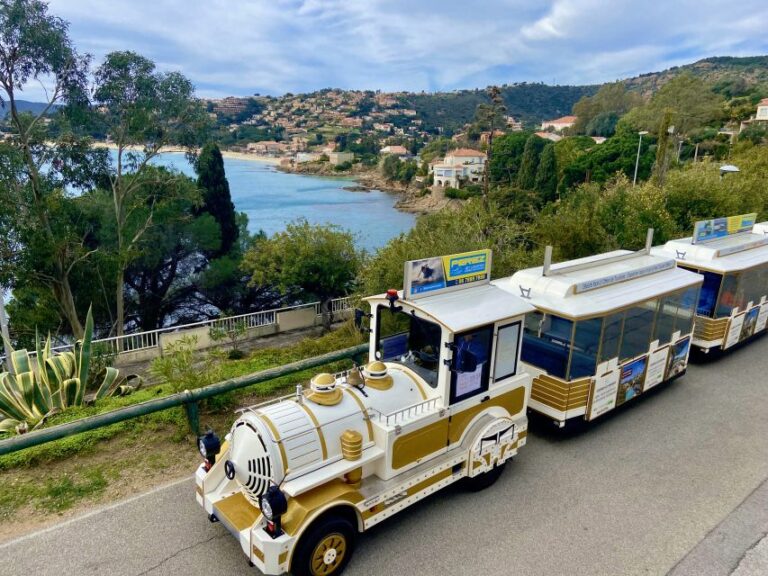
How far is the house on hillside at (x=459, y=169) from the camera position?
85750 millimetres

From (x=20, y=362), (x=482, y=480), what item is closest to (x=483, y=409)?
(x=482, y=480)

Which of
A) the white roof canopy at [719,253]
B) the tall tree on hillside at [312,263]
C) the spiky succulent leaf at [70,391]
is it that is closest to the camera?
the spiky succulent leaf at [70,391]

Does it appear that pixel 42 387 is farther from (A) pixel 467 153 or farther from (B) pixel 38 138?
(A) pixel 467 153

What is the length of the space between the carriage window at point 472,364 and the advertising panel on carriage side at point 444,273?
669 millimetres

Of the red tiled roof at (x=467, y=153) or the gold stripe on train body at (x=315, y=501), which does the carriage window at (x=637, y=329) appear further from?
the red tiled roof at (x=467, y=153)

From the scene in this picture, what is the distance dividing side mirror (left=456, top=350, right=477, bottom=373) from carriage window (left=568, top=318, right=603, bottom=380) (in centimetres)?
233

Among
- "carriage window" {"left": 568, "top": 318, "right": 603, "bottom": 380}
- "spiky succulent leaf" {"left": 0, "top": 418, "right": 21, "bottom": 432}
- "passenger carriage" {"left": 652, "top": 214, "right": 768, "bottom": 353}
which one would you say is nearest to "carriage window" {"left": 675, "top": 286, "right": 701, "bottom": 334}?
"passenger carriage" {"left": 652, "top": 214, "right": 768, "bottom": 353}

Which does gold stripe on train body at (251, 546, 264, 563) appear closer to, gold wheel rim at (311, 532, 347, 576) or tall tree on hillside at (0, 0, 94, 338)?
gold wheel rim at (311, 532, 347, 576)

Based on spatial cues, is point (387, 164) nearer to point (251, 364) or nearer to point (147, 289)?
point (147, 289)

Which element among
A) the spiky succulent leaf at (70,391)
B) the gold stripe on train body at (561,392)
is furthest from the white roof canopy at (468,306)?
the spiky succulent leaf at (70,391)

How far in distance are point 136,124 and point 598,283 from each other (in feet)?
58.8

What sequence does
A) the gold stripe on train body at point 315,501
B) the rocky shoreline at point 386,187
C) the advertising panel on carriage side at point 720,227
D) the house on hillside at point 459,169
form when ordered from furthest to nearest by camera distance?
1. the house on hillside at point 459,169
2. the rocky shoreline at point 386,187
3. the advertising panel on carriage side at point 720,227
4. the gold stripe on train body at point 315,501

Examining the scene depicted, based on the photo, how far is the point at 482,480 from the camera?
573cm

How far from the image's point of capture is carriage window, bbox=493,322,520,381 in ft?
18.0
